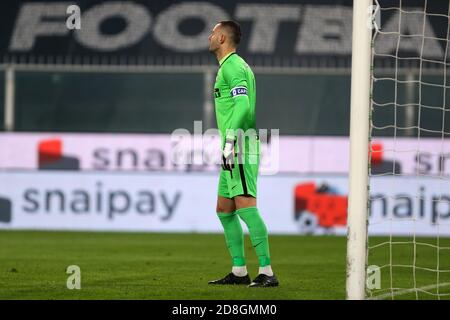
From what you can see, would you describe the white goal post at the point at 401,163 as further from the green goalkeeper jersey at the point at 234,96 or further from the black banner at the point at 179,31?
the green goalkeeper jersey at the point at 234,96

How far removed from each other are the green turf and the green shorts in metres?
0.68

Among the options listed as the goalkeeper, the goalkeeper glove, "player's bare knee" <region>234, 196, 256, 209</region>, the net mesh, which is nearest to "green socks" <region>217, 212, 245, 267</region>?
the goalkeeper

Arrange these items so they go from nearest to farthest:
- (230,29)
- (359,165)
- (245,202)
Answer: (359,165) → (245,202) → (230,29)

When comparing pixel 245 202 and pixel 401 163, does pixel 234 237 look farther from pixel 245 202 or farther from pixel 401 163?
pixel 401 163

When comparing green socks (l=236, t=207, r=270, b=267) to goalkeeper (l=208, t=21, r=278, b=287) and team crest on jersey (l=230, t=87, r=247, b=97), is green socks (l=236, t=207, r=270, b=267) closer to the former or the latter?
goalkeeper (l=208, t=21, r=278, b=287)

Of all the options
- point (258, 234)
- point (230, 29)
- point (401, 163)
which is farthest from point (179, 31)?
point (258, 234)

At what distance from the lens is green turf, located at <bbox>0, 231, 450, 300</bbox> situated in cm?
702

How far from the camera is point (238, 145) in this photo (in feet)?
23.9

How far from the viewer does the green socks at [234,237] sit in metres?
7.50

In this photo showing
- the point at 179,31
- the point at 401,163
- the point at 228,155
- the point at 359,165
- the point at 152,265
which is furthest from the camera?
the point at 179,31

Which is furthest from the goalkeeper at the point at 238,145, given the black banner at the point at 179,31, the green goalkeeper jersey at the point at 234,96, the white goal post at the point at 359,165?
the black banner at the point at 179,31

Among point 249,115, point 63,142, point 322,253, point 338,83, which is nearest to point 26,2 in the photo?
point 63,142

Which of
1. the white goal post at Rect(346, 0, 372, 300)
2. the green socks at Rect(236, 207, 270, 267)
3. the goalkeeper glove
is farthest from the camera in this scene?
the green socks at Rect(236, 207, 270, 267)

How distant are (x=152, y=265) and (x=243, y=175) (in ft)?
9.45
